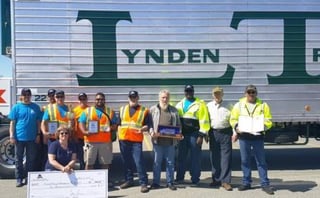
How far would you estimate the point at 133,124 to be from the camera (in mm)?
6902

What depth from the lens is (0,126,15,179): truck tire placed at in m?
7.81

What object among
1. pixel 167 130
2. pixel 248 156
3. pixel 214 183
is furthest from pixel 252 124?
pixel 167 130

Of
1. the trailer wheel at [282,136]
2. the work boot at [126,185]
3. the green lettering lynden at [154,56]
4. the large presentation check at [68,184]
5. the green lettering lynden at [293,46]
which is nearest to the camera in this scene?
the large presentation check at [68,184]

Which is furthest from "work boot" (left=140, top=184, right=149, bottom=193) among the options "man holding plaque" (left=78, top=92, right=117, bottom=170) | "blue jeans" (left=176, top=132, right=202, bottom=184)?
"blue jeans" (left=176, top=132, right=202, bottom=184)

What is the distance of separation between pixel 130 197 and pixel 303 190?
269 cm

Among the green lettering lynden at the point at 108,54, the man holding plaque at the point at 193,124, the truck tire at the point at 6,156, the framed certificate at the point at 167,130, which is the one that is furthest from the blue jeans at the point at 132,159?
the truck tire at the point at 6,156

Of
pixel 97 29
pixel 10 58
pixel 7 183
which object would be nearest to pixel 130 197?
pixel 7 183

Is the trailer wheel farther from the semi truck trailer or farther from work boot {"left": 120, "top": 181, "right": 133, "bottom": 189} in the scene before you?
work boot {"left": 120, "top": 181, "right": 133, "bottom": 189}

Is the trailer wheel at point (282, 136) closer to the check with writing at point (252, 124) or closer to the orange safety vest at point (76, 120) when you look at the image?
the check with writing at point (252, 124)

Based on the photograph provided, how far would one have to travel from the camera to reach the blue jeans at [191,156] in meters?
7.14

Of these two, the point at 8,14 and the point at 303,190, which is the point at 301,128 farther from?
the point at 8,14

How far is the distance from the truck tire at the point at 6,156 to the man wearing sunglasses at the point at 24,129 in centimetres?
72

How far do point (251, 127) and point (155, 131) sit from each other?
149 cm

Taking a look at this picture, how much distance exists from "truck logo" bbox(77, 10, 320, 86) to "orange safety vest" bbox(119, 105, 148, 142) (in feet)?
3.41
